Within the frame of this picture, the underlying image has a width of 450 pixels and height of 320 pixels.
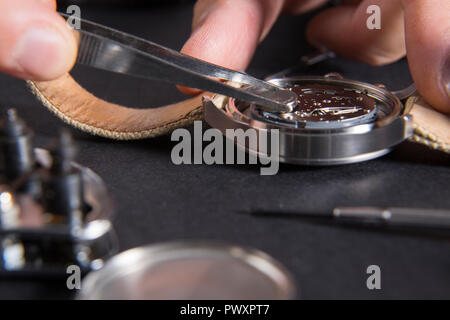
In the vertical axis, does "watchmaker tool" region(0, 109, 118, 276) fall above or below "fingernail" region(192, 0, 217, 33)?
below

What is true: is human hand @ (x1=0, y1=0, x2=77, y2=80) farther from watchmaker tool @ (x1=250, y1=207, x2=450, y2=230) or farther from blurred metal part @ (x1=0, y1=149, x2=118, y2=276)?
watchmaker tool @ (x1=250, y1=207, x2=450, y2=230)

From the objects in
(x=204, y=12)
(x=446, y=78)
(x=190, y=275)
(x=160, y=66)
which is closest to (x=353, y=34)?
(x=204, y=12)

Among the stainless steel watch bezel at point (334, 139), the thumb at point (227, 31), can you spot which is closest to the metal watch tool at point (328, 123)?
the stainless steel watch bezel at point (334, 139)

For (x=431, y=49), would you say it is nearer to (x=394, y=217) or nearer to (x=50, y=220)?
(x=394, y=217)

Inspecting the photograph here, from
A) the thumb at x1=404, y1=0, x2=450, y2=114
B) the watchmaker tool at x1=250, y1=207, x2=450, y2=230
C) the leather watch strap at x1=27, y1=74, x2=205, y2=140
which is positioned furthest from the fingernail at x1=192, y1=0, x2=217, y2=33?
the watchmaker tool at x1=250, y1=207, x2=450, y2=230

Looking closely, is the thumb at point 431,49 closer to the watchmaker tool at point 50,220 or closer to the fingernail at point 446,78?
the fingernail at point 446,78

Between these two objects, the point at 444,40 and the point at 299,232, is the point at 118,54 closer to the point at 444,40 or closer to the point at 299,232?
the point at 299,232
